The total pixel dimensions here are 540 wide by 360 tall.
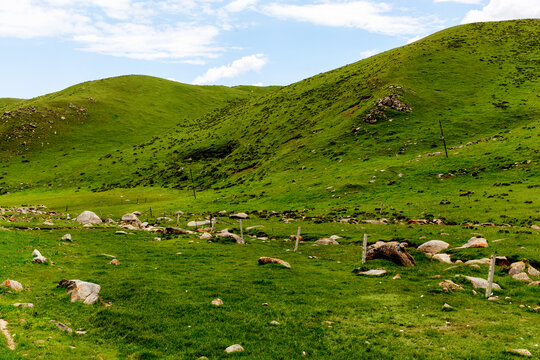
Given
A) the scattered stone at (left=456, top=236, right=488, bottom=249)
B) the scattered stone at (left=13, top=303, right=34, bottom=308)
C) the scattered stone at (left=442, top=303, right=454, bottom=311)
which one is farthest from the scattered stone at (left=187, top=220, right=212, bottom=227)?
the scattered stone at (left=442, top=303, right=454, bottom=311)

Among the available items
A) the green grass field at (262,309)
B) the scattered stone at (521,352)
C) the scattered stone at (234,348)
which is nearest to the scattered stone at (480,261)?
the green grass field at (262,309)

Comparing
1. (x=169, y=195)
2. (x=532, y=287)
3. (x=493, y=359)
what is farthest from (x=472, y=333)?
(x=169, y=195)

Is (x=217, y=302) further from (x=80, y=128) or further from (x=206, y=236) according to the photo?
(x=80, y=128)

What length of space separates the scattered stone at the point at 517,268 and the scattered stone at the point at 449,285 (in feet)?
15.9

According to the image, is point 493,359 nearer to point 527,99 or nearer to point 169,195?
point 169,195

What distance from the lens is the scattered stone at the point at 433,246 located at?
92.8ft

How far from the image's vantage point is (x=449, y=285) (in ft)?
64.7

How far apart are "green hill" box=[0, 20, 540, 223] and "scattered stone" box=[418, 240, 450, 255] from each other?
1222 cm

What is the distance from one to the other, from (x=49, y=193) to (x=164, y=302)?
3827 inches

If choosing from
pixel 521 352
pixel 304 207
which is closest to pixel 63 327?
pixel 521 352

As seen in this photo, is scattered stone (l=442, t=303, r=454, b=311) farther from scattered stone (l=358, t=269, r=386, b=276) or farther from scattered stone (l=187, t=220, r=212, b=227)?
scattered stone (l=187, t=220, r=212, b=227)

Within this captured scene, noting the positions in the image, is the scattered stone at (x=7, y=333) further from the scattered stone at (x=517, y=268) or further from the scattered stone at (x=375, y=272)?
the scattered stone at (x=517, y=268)

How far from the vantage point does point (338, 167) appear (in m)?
69.8

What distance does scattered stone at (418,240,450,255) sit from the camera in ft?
92.8
